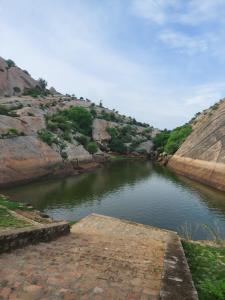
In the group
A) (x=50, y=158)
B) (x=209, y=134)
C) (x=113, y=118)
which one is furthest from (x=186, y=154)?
(x=113, y=118)

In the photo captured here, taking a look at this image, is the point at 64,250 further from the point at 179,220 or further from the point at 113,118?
the point at 113,118

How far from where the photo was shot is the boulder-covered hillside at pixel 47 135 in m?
38.5

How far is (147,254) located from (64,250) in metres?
2.88

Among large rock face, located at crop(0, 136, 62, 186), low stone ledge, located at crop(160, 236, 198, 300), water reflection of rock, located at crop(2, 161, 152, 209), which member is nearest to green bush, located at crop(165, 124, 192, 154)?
water reflection of rock, located at crop(2, 161, 152, 209)

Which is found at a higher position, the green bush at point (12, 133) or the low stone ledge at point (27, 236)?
the green bush at point (12, 133)

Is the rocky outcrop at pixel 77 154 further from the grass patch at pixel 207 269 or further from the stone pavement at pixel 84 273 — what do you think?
the stone pavement at pixel 84 273

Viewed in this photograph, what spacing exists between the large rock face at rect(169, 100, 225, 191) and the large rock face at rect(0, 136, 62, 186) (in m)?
21.9

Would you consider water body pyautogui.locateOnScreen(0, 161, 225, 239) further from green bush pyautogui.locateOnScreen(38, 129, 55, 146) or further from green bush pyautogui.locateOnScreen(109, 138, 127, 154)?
green bush pyautogui.locateOnScreen(109, 138, 127, 154)

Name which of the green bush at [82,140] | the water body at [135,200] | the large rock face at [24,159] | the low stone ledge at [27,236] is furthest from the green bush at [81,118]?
the low stone ledge at [27,236]

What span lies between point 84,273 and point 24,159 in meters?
33.6

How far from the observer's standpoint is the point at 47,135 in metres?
48.1

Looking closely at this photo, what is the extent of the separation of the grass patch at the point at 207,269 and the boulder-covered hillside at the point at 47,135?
1044 inches

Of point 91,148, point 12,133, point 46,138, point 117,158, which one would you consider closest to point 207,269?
point 12,133

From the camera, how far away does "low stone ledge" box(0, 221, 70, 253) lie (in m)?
8.14
